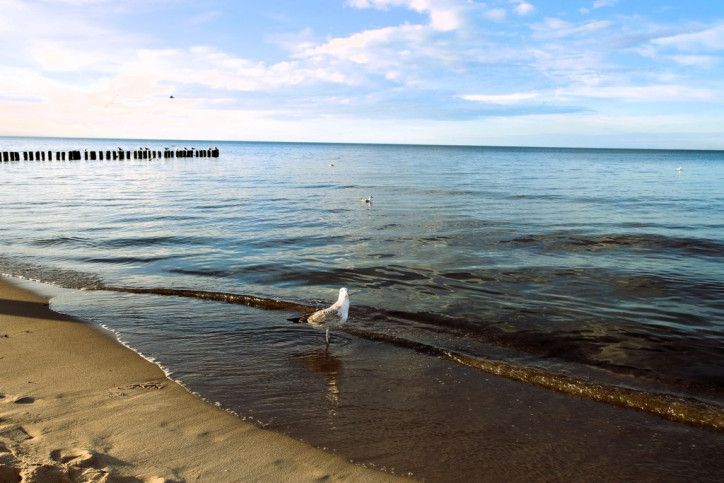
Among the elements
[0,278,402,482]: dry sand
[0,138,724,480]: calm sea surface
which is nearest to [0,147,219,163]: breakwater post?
[0,138,724,480]: calm sea surface

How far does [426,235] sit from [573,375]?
11212mm

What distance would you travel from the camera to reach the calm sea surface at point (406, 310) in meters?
5.78

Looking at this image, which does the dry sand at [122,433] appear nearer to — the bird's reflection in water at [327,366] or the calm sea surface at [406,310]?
the calm sea surface at [406,310]

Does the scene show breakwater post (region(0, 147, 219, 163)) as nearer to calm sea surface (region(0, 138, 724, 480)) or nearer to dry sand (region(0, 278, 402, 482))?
calm sea surface (region(0, 138, 724, 480))

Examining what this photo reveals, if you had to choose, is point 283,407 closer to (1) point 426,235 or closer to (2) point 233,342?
(2) point 233,342

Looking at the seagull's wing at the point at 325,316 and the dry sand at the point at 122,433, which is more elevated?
the seagull's wing at the point at 325,316

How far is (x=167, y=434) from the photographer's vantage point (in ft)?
16.0

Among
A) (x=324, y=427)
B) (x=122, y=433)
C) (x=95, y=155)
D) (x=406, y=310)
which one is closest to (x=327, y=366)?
(x=324, y=427)

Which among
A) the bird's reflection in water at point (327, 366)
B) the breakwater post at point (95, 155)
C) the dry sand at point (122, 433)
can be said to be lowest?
the bird's reflection in water at point (327, 366)

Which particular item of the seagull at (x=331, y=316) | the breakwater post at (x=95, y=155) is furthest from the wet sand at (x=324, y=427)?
the breakwater post at (x=95, y=155)

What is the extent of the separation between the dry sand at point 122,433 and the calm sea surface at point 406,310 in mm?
300

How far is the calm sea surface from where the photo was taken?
228 inches

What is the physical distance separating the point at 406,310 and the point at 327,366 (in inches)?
119

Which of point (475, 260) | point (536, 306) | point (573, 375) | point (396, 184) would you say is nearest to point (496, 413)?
point (573, 375)
